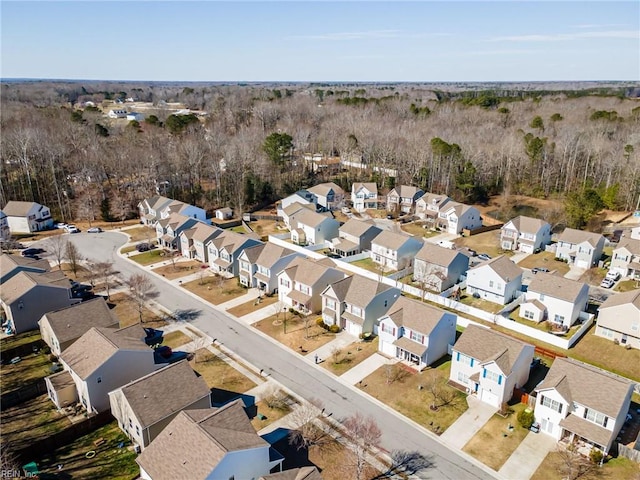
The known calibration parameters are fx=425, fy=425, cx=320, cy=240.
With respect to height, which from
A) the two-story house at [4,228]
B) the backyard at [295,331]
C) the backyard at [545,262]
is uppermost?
the two-story house at [4,228]

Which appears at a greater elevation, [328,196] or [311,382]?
[328,196]

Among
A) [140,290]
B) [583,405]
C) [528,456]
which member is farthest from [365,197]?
[528,456]

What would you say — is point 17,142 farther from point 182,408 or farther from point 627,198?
point 627,198

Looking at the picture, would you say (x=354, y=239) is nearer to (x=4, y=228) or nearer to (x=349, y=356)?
(x=349, y=356)

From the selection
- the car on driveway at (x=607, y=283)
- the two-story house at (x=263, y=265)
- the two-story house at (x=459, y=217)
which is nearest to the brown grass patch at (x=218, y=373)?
the two-story house at (x=263, y=265)

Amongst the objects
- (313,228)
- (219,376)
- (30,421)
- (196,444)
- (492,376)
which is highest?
(313,228)

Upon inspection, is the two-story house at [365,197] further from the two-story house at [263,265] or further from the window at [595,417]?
the window at [595,417]
